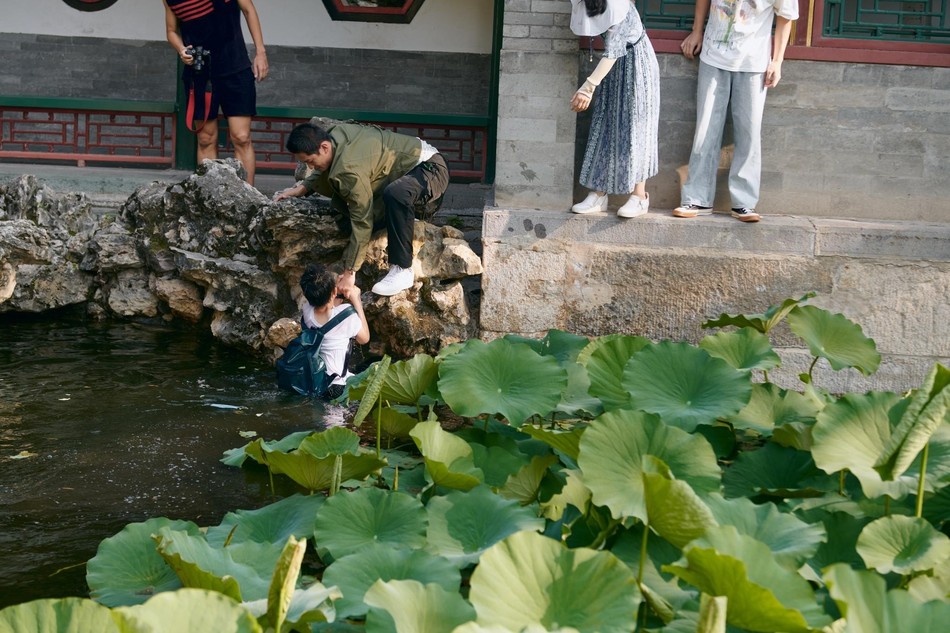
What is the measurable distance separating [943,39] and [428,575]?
500cm

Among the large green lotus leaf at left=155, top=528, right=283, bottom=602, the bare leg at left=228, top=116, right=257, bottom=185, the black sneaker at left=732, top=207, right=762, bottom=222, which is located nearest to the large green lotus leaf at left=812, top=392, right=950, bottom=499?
the large green lotus leaf at left=155, top=528, right=283, bottom=602

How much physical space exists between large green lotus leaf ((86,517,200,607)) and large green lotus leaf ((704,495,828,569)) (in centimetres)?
136

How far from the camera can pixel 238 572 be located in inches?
104

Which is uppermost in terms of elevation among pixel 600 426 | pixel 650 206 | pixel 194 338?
pixel 650 206

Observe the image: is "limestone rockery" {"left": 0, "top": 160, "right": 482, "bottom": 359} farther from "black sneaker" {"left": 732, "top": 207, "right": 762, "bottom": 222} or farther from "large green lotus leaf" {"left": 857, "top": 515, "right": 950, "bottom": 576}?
"large green lotus leaf" {"left": 857, "top": 515, "right": 950, "bottom": 576}

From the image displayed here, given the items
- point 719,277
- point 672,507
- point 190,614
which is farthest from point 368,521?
point 719,277

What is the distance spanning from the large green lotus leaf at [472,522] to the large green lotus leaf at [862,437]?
79cm

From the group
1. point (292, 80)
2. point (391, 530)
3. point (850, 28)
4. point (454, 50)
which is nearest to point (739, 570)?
point (391, 530)

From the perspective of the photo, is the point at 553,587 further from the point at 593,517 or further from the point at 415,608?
the point at 593,517

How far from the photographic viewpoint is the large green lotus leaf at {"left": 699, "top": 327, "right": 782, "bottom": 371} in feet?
12.7

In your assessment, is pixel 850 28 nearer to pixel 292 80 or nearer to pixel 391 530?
pixel 391 530

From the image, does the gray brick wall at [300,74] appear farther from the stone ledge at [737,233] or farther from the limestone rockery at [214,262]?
the stone ledge at [737,233]

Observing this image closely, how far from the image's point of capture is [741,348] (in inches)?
154

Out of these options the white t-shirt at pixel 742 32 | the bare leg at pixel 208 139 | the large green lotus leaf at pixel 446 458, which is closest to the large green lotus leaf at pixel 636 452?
the large green lotus leaf at pixel 446 458
